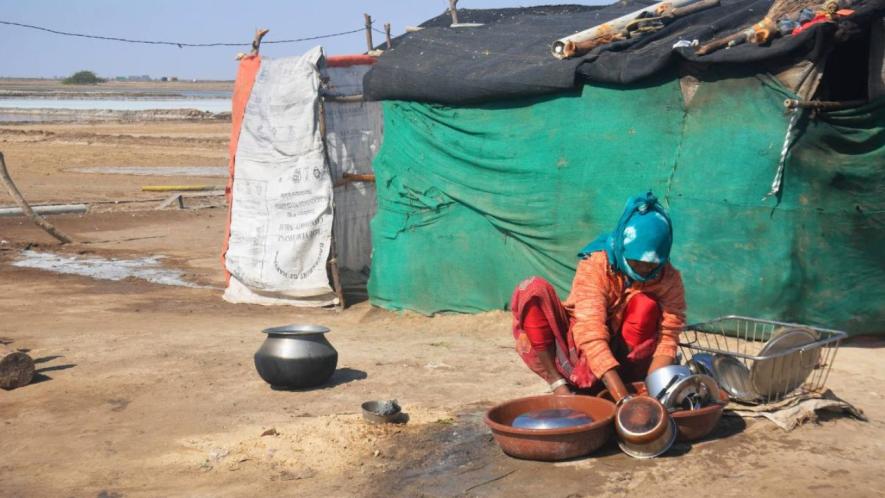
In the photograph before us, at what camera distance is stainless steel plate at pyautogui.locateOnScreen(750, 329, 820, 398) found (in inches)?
195

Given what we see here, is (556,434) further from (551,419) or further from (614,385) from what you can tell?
(614,385)

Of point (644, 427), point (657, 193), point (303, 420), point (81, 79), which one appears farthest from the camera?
point (81, 79)

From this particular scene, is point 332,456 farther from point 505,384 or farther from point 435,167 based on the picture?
point 435,167

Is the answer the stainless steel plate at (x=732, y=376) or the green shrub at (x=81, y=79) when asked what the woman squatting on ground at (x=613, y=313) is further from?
the green shrub at (x=81, y=79)

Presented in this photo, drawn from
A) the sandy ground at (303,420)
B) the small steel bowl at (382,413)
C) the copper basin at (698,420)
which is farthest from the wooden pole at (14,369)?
the copper basin at (698,420)

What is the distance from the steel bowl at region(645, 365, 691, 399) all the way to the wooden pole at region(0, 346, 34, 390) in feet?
13.6

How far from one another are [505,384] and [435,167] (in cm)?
302

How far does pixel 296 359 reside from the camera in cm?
647

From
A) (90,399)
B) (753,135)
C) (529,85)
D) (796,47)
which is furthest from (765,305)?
(90,399)

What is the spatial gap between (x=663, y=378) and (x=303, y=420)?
2.12 m

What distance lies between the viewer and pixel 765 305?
685 cm

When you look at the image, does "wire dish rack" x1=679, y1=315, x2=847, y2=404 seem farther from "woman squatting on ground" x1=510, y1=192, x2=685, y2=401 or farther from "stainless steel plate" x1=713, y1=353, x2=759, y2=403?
"woman squatting on ground" x1=510, y1=192, x2=685, y2=401

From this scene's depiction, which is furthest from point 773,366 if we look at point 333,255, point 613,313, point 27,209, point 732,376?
point 27,209

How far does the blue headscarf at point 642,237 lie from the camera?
180 inches
